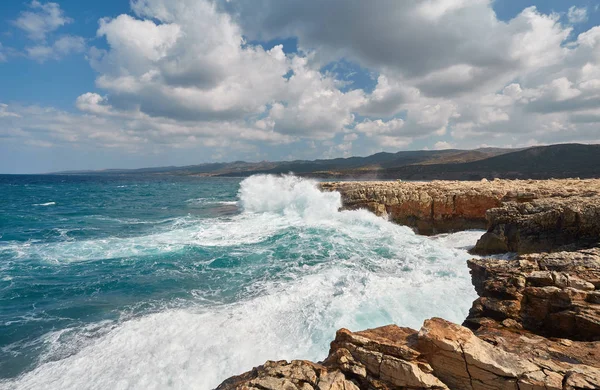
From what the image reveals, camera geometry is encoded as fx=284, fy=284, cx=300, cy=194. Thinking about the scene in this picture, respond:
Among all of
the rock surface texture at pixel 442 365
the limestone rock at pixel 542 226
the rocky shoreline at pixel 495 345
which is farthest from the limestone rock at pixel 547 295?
the limestone rock at pixel 542 226

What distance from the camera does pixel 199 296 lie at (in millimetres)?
11336

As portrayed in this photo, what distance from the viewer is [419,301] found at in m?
10.2

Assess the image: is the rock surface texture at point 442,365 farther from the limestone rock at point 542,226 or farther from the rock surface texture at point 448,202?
the rock surface texture at point 448,202

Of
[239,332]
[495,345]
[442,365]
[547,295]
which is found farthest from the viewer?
[239,332]

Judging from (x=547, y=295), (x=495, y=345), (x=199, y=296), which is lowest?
(x=199, y=296)

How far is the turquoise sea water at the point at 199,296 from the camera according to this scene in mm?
7617

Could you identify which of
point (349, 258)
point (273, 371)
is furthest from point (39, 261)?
point (273, 371)

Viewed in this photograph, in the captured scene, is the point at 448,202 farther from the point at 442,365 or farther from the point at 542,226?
the point at 442,365

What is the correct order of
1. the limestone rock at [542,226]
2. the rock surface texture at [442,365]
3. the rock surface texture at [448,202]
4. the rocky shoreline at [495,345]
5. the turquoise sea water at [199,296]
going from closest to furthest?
the rock surface texture at [442,365]
the rocky shoreline at [495,345]
the turquoise sea water at [199,296]
the limestone rock at [542,226]
the rock surface texture at [448,202]

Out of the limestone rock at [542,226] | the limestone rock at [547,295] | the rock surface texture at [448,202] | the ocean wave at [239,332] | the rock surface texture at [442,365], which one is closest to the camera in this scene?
the rock surface texture at [442,365]

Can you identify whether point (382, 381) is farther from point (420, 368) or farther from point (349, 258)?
point (349, 258)

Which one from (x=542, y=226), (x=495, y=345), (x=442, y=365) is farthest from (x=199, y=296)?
(x=542, y=226)

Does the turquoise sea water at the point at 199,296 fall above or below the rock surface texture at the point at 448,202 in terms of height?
below

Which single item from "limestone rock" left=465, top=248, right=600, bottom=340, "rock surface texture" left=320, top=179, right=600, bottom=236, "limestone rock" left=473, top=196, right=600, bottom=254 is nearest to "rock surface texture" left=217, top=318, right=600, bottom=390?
"limestone rock" left=465, top=248, right=600, bottom=340
